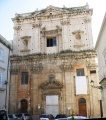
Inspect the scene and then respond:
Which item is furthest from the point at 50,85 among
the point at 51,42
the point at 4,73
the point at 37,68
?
the point at 51,42

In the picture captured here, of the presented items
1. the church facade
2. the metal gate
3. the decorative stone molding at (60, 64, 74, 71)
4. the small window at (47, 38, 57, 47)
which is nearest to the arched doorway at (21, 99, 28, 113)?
the church facade

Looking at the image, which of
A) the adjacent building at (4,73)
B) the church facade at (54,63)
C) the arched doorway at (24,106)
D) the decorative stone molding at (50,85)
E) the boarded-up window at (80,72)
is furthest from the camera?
the arched doorway at (24,106)

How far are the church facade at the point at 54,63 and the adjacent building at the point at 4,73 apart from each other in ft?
2.67

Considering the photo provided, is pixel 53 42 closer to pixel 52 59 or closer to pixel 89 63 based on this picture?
pixel 52 59

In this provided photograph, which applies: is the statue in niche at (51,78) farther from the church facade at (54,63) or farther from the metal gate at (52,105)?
the metal gate at (52,105)

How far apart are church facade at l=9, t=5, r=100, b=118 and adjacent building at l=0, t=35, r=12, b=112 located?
81cm

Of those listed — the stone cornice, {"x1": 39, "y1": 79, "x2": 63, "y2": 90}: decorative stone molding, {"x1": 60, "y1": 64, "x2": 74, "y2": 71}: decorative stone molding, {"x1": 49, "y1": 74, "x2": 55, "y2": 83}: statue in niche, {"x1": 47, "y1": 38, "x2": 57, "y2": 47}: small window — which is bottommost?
{"x1": 39, "y1": 79, "x2": 63, "y2": 90}: decorative stone molding

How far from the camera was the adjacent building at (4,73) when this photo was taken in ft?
72.6

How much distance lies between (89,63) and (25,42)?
32.2ft

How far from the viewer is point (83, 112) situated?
21.7m

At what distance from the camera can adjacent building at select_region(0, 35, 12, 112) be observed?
22.1 meters

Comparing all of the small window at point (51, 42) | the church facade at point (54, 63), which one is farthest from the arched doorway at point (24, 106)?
the small window at point (51, 42)

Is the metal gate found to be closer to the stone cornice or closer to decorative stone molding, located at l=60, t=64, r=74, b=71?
decorative stone molding, located at l=60, t=64, r=74, b=71

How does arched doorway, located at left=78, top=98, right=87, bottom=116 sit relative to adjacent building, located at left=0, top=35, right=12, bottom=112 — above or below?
below
